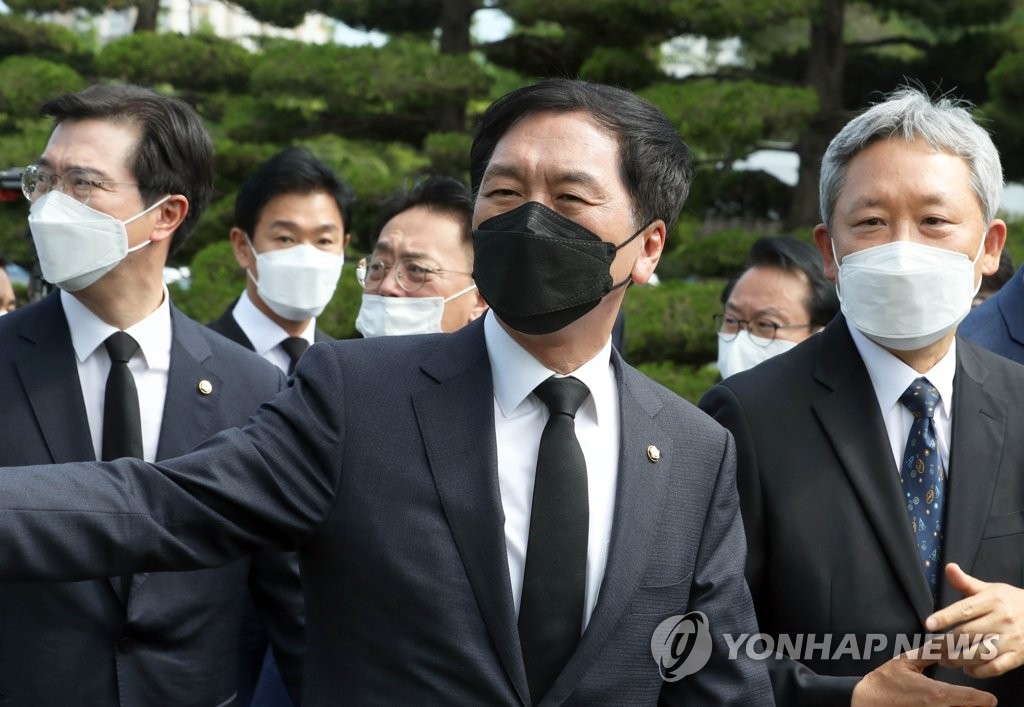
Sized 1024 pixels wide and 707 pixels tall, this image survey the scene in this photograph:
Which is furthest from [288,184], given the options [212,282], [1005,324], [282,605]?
[212,282]

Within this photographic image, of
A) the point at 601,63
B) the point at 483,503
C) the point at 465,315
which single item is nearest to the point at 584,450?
the point at 483,503

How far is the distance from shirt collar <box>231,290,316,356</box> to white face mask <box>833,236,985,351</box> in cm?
282

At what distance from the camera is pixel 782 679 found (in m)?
A: 2.62

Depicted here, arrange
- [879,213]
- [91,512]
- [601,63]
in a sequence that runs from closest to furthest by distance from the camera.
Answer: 1. [91,512]
2. [879,213]
3. [601,63]

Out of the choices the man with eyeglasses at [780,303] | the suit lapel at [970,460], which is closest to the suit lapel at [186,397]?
the suit lapel at [970,460]

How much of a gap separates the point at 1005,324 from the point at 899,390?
102 cm

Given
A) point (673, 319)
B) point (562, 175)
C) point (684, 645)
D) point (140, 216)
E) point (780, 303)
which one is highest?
point (562, 175)

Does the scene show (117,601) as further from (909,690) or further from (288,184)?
(288,184)

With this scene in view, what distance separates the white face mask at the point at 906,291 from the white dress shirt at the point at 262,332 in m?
2.74

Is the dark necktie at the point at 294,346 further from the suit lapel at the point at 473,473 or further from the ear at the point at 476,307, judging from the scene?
the suit lapel at the point at 473,473

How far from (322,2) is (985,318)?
29.5 ft

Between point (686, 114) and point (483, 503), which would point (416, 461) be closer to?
point (483, 503)

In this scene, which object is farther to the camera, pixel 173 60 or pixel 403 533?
pixel 173 60

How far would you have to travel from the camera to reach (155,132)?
11.1 feet
